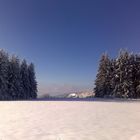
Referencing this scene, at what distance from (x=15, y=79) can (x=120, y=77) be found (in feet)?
74.3

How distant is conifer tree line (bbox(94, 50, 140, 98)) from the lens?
50428 millimetres

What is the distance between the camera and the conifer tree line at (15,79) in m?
47.8

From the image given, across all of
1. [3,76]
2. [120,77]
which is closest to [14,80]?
[3,76]

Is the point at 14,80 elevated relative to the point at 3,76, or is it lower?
lower

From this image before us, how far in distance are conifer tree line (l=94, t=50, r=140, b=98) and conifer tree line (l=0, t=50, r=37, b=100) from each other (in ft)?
53.2

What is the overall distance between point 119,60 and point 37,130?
46061 mm

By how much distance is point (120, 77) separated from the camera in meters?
51.8

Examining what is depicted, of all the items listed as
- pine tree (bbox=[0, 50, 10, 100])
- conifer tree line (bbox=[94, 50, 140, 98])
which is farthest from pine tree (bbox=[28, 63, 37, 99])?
conifer tree line (bbox=[94, 50, 140, 98])

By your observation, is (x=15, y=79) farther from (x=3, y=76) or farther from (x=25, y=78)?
(x=25, y=78)

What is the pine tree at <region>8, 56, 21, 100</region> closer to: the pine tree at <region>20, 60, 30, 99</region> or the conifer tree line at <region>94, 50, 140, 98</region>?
the pine tree at <region>20, 60, 30, 99</region>

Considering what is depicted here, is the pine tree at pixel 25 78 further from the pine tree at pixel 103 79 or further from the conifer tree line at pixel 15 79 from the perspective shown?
the pine tree at pixel 103 79

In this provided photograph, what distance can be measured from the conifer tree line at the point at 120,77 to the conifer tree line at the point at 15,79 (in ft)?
53.2

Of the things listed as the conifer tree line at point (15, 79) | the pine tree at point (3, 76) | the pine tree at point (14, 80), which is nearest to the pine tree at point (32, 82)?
the conifer tree line at point (15, 79)

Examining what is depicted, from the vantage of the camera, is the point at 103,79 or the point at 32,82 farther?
the point at 32,82
